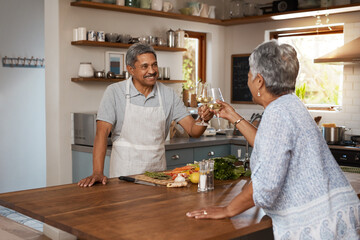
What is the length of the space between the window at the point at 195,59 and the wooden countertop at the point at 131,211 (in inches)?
159

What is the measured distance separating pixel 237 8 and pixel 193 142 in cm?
213

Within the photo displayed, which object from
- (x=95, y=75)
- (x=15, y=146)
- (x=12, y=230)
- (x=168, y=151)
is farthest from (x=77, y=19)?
(x=12, y=230)

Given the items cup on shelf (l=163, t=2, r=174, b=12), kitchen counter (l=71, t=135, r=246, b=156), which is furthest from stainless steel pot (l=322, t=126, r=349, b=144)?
cup on shelf (l=163, t=2, r=174, b=12)

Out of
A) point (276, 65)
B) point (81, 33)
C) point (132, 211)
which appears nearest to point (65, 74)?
point (81, 33)

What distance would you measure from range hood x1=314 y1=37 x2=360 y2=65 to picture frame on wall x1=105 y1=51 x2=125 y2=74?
2.27 meters

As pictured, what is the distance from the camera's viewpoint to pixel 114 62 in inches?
221

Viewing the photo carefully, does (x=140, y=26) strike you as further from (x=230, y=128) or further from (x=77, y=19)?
(x=230, y=128)

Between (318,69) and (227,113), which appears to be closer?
(227,113)

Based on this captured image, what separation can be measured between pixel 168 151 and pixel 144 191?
2.48m

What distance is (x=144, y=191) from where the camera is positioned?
261 centimetres

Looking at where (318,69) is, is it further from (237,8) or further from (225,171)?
(225,171)

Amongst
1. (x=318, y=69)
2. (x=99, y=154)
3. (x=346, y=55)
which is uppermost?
(x=346, y=55)

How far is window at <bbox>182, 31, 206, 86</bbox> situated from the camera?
670 cm

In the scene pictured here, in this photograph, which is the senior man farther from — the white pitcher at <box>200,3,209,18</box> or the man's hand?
the white pitcher at <box>200,3,209,18</box>
